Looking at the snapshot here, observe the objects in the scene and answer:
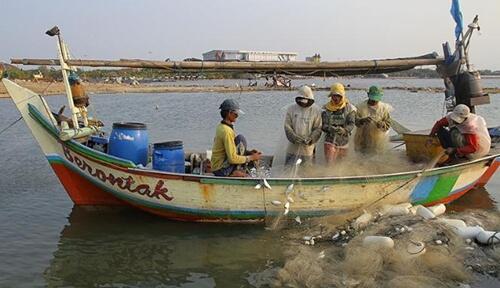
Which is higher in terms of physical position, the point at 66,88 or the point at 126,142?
the point at 66,88

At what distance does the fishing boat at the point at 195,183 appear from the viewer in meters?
7.56

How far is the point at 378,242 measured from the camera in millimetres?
6410

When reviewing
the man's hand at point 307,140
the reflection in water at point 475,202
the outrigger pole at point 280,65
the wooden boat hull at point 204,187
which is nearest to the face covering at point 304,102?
the man's hand at point 307,140

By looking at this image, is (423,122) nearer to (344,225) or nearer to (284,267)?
(344,225)

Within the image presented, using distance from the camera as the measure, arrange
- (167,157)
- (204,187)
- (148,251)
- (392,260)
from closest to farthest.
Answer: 1. (392,260)
2. (148,251)
3. (204,187)
4. (167,157)

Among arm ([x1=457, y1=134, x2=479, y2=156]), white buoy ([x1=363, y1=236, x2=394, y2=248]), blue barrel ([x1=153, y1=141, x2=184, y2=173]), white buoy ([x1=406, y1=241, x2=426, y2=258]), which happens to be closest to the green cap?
arm ([x1=457, y1=134, x2=479, y2=156])

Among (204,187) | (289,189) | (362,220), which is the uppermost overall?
(204,187)

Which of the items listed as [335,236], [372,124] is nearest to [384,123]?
[372,124]

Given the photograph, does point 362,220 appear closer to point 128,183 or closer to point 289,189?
point 289,189

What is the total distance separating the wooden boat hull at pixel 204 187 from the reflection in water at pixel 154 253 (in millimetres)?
333

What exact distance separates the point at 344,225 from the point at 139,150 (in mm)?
3568

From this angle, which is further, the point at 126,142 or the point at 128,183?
the point at 126,142

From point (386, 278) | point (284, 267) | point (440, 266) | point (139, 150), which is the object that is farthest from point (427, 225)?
point (139, 150)

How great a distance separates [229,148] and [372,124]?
3007 millimetres
